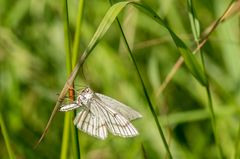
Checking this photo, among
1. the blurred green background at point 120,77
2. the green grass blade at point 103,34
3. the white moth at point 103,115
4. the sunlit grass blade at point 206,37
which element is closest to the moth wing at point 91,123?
the white moth at point 103,115

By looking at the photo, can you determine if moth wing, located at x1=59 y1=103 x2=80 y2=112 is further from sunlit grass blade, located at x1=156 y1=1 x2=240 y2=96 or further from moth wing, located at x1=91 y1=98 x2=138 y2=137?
sunlit grass blade, located at x1=156 y1=1 x2=240 y2=96

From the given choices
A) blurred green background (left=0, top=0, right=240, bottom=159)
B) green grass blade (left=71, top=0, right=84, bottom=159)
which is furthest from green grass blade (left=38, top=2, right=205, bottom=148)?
blurred green background (left=0, top=0, right=240, bottom=159)

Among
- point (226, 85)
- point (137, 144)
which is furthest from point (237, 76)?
point (137, 144)

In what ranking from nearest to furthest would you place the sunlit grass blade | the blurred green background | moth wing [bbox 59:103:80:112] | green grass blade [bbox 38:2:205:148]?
green grass blade [bbox 38:2:205:148]
moth wing [bbox 59:103:80:112]
the sunlit grass blade
the blurred green background

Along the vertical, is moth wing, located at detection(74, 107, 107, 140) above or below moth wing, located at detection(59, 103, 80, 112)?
below

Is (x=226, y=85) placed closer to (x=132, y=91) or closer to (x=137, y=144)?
(x=132, y=91)

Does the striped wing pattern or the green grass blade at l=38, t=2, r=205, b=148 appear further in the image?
the striped wing pattern

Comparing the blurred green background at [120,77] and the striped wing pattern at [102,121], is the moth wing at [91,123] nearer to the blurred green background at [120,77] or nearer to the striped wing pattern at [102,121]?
the striped wing pattern at [102,121]

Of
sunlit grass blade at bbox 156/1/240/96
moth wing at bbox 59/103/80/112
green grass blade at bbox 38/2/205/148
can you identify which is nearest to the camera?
green grass blade at bbox 38/2/205/148

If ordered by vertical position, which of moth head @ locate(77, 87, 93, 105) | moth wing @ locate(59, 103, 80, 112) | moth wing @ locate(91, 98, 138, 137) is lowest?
moth wing @ locate(91, 98, 138, 137)
